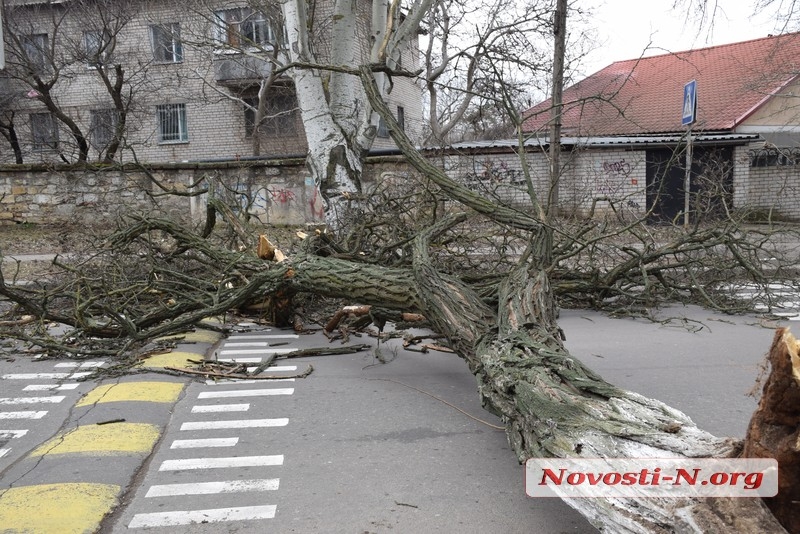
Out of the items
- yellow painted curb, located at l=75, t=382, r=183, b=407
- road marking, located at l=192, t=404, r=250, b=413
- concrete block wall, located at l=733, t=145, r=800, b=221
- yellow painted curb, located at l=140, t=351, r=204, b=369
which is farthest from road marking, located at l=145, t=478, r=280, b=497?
concrete block wall, located at l=733, t=145, r=800, b=221

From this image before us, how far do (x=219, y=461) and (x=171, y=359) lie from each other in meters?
2.57

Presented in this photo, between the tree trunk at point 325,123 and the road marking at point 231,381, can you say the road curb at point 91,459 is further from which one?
the tree trunk at point 325,123

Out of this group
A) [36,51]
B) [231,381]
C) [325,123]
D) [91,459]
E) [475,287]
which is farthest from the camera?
[36,51]

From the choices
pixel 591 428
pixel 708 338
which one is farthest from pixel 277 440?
pixel 708 338

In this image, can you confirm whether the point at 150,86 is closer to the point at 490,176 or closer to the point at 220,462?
the point at 490,176

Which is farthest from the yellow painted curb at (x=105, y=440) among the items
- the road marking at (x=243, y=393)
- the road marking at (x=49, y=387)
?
the road marking at (x=49, y=387)

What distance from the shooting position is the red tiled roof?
23.1m

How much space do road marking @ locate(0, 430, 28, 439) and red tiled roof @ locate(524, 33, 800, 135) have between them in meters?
19.2

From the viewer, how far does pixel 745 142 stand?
21203 mm

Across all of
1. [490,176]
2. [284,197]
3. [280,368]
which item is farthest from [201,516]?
[284,197]

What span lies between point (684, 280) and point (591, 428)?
6.84m

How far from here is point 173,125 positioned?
30516 mm

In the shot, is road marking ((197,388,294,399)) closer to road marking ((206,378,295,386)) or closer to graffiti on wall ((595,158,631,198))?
road marking ((206,378,295,386))

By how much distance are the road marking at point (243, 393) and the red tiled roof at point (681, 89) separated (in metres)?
17.8
